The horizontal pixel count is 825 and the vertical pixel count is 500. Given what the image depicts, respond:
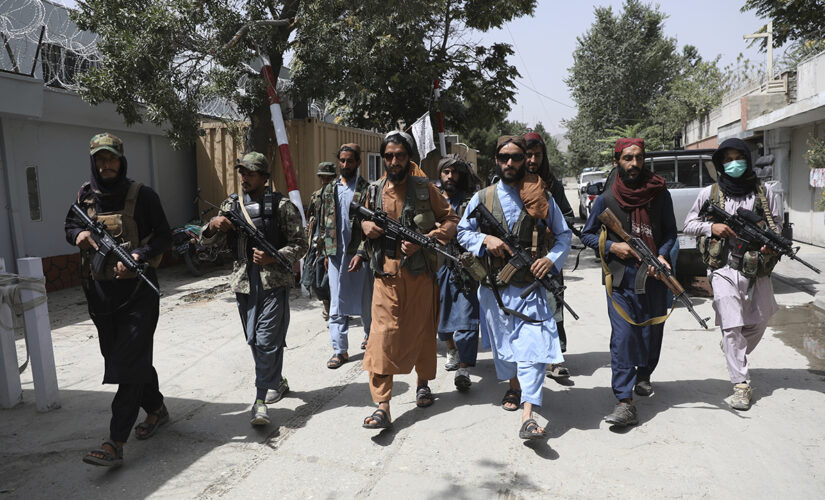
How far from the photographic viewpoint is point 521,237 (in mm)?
3816

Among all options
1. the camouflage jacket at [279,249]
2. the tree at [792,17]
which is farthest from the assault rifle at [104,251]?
the tree at [792,17]

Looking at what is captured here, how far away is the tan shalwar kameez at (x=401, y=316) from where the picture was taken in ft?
12.5

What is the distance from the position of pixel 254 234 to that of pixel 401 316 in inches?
45.7

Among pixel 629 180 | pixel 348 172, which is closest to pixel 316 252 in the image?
pixel 348 172

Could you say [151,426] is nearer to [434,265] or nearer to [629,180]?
[434,265]

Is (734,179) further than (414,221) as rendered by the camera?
Yes

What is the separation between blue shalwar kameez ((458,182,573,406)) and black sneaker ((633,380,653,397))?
1024mm

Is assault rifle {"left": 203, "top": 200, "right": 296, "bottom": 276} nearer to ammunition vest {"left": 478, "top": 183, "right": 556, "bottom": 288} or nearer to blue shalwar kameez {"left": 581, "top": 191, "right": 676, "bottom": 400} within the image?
ammunition vest {"left": 478, "top": 183, "right": 556, "bottom": 288}

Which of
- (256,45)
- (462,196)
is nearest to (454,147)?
(256,45)

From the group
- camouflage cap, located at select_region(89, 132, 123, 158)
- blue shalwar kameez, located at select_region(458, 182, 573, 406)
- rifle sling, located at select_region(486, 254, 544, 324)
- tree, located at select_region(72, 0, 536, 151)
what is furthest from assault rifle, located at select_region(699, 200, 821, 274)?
tree, located at select_region(72, 0, 536, 151)

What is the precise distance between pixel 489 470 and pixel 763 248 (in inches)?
101

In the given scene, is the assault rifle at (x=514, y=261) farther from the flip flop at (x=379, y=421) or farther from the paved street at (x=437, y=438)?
the flip flop at (x=379, y=421)

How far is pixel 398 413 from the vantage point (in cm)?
411

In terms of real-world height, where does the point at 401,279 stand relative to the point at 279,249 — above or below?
below
